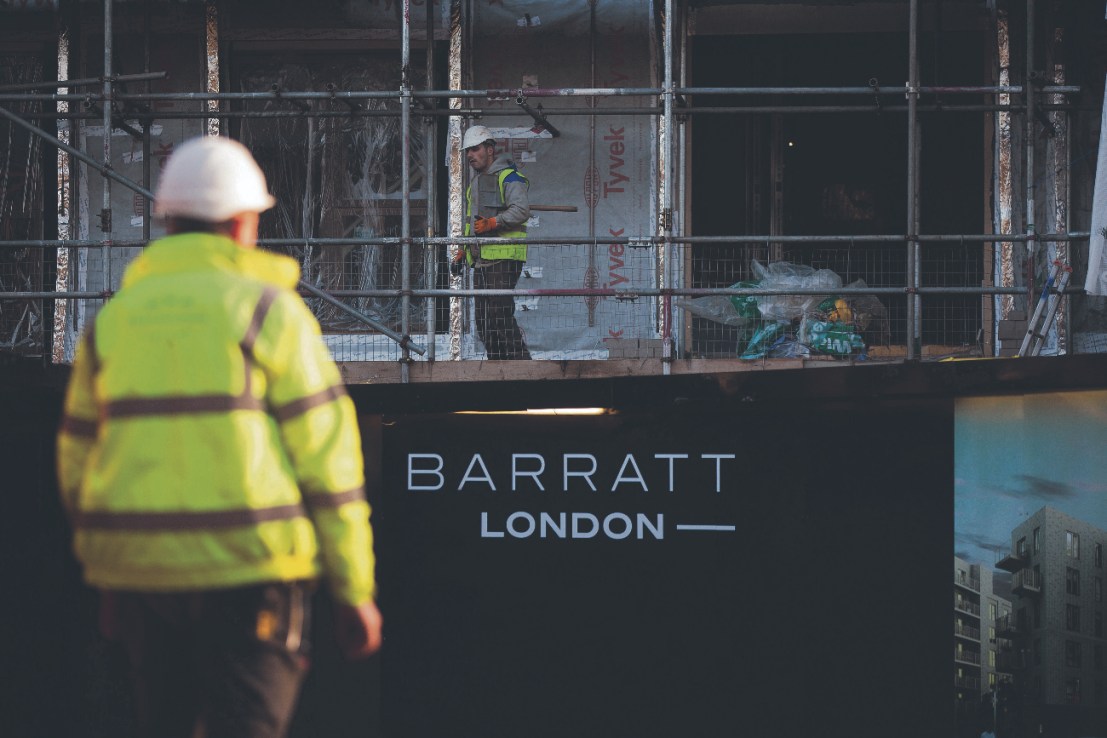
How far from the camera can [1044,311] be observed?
1138 centimetres

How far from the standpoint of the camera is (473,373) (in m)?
11.8

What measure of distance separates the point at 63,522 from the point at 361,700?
1.60 m

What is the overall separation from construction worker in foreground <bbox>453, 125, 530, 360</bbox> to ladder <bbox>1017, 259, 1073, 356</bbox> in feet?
12.2

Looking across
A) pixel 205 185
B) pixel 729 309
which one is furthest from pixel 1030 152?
pixel 205 185

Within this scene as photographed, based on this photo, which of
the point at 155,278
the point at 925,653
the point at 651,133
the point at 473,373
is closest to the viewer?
the point at 155,278

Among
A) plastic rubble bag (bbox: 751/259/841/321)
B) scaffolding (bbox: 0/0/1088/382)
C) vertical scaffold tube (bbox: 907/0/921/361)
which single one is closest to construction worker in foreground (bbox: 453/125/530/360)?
scaffolding (bbox: 0/0/1088/382)

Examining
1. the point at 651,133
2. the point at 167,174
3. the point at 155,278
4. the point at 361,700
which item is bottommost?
the point at 361,700

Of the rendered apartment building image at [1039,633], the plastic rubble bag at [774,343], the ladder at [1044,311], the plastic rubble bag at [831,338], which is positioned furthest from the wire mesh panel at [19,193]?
the rendered apartment building image at [1039,633]

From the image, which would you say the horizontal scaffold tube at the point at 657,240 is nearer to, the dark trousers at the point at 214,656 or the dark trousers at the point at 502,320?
the dark trousers at the point at 502,320

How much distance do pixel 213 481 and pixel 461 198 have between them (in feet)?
30.7

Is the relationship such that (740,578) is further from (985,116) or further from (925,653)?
(985,116)

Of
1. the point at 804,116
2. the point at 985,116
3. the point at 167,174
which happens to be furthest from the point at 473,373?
the point at 167,174

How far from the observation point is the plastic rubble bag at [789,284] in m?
11.9

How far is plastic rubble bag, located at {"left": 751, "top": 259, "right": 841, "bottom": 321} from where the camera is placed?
39.0 feet
